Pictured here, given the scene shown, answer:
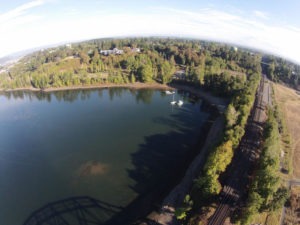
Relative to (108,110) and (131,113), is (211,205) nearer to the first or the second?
(131,113)

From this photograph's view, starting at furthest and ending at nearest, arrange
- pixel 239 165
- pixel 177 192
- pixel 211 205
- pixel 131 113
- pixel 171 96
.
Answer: pixel 171 96, pixel 131 113, pixel 239 165, pixel 177 192, pixel 211 205

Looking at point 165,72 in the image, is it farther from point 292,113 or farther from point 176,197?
point 176,197

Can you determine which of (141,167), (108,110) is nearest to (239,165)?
(141,167)

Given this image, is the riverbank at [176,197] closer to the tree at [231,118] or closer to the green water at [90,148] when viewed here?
the green water at [90,148]

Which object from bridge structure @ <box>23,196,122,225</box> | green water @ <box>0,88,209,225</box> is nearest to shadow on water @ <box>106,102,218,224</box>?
green water @ <box>0,88,209,225</box>

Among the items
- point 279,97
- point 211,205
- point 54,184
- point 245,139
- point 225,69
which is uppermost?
point 225,69

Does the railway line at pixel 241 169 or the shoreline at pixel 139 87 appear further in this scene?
the shoreline at pixel 139 87

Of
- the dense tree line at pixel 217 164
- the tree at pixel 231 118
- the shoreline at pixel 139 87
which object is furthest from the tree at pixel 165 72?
the dense tree line at pixel 217 164

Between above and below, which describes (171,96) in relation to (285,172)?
above

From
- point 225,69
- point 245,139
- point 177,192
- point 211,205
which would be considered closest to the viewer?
point 211,205
